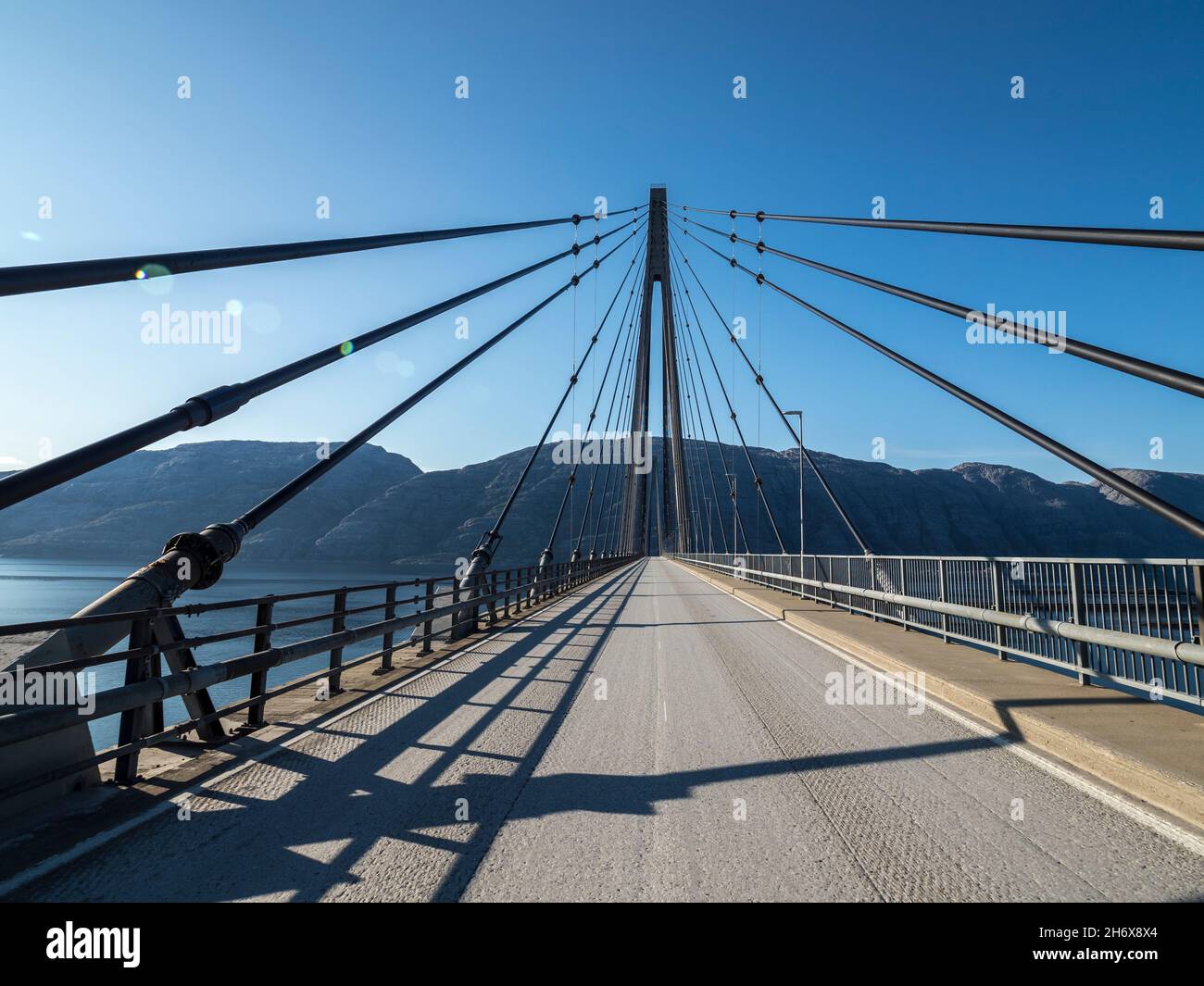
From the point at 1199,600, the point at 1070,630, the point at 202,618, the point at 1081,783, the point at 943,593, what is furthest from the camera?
the point at 202,618

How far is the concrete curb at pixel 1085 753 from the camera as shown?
4.13 metres

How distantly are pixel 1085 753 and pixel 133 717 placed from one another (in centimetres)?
714

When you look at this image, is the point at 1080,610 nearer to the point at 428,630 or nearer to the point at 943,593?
the point at 943,593

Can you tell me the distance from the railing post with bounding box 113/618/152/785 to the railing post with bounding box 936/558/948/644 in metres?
10.4

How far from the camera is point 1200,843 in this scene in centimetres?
374

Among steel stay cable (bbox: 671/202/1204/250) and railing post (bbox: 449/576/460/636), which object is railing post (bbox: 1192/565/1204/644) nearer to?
steel stay cable (bbox: 671/202/1204/250)

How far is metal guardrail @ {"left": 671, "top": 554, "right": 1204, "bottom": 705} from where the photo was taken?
19.2 ft

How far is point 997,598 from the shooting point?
8.90 meters

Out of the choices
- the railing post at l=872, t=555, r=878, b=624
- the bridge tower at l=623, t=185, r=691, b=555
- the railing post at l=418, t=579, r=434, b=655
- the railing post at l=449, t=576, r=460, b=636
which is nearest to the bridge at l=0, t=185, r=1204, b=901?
the railing post at l=418, t=579, r=434, b=655

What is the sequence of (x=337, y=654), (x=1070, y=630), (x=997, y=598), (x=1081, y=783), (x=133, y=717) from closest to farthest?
(x=1081, y=783) < (x=133, y=717) < (x=1070, y=630) < (x=337, y=654) < (x=997, y=598)

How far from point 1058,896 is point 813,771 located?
2.05m

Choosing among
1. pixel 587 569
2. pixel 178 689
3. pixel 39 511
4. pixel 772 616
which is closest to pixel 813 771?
pixel 178 689

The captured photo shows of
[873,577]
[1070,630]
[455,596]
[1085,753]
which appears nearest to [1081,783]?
[1085,753]

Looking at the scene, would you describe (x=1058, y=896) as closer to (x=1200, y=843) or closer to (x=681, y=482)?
(x=1200, y=843)
